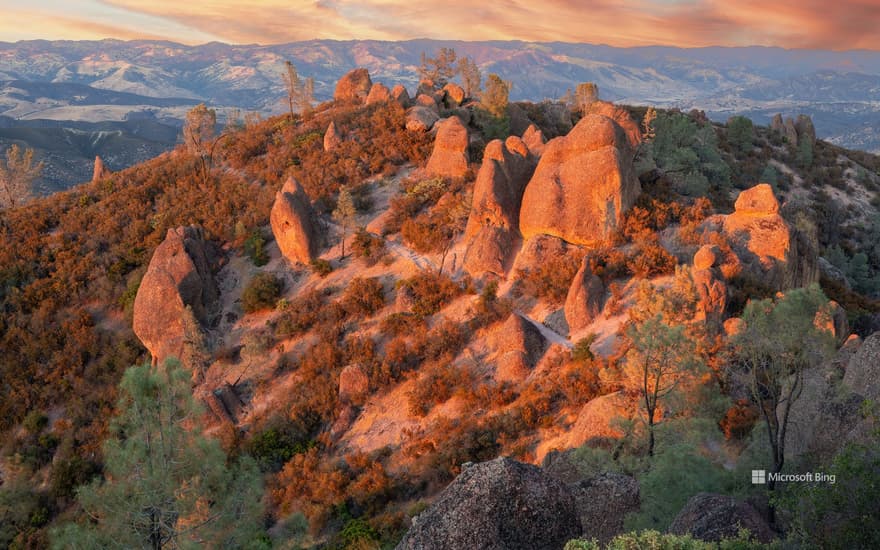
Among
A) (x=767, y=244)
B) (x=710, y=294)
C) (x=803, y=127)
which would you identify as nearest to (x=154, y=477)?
(x=710, y=294)

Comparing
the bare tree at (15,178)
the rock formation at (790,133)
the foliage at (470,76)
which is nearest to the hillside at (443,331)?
the bare tree at (15,178)

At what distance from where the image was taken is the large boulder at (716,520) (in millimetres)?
11366

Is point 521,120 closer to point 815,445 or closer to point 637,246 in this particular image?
point 637,246

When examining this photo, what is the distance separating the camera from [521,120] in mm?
60219

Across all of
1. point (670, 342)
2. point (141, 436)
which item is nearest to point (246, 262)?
point (141, 436)

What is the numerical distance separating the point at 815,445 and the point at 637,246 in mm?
17880

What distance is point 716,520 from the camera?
11.7 m

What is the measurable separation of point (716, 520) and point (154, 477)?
569 inches

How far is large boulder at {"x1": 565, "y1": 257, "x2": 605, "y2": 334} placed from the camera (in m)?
29.5

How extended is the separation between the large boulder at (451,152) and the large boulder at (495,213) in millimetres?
6591

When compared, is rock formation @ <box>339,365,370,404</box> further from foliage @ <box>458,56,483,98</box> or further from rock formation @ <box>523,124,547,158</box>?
foliage @ <box>458,56,483,98</box>

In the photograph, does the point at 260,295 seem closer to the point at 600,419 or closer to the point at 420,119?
the point at 600,419

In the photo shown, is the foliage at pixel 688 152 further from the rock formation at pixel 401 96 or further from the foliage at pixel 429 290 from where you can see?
the rock formation at pixel 401 96

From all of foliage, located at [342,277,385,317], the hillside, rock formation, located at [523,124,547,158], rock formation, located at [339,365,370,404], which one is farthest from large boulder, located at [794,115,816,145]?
rock formation, located at [339,365,370,404]
